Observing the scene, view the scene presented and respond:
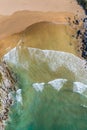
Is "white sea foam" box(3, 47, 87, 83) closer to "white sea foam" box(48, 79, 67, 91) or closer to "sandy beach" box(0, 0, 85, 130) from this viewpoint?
"sandy beach" box(0, 0, 85, 130)

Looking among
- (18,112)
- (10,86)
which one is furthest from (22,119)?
(10,86)

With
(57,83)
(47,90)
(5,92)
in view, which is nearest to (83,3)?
(57,83)

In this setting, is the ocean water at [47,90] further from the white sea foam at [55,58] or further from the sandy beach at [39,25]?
the sandy beach at [39,25]

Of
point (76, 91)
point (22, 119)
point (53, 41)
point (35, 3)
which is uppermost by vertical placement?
point (35, 3)

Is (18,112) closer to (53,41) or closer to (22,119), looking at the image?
(22,119)

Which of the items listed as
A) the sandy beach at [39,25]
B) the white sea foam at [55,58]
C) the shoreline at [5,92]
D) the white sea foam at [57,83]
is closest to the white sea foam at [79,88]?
the white sea foam at [55,58]

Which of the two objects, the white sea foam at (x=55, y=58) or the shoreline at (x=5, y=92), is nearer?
the shoreline at (x=5, y=92)

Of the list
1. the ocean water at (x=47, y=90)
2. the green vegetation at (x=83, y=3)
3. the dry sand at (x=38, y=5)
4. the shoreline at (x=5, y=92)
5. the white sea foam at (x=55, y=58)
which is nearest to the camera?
the shoreline at (x=5, y=92)

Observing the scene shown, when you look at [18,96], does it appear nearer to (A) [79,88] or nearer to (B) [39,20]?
(A) [79,88]
